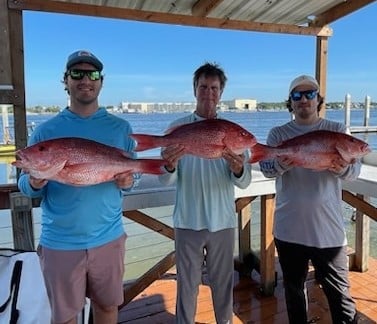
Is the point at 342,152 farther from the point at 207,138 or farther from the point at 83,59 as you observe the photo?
the point at 83,59

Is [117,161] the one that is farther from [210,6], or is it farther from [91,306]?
[210,6]

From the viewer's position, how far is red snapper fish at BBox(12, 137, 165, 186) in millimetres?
1256

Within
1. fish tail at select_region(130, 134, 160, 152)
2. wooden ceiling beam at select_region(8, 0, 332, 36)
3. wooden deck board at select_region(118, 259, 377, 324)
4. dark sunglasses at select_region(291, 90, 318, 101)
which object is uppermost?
wooden ceiling beam at select_region(8, 0, 332, 36)

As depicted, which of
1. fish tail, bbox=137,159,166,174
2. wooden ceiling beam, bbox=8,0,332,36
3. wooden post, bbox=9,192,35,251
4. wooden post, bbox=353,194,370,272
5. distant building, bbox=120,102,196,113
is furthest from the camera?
distant building, bbox=120,102,196,113

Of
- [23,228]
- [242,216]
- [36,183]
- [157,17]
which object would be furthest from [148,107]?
[36,183]

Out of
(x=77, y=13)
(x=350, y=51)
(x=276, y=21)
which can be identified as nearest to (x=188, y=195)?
(x=77, y=13)

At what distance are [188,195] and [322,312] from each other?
4.93 feet

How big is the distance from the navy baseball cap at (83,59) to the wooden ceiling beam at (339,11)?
220 centimetres

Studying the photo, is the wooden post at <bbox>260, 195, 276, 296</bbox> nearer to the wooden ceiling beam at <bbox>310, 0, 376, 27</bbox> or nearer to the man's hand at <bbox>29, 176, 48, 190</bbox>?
the wooden ceiling beam at <bbox>310, 0, 376, 27</bbox>

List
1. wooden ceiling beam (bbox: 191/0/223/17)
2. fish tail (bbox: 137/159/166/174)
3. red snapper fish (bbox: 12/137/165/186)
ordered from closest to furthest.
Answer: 1. red snapper fish (bbox: 12/137/165/186)
2. fish tail (bbox: 137/159/166/174)
3. wooden ceiling beam (bbox: 191/0/223/17)

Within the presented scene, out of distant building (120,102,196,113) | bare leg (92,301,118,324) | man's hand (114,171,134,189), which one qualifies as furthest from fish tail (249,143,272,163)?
distant building (120,102,196,113)

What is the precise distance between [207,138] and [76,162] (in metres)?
0.55

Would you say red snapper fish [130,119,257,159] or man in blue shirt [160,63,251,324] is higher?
red snapper fish [130,119,257,159]

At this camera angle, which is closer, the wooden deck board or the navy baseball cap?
the navy baseball cap
